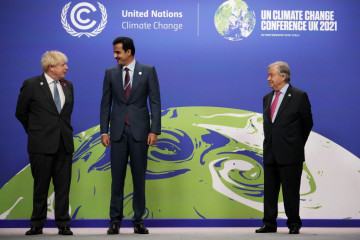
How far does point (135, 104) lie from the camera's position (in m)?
4.43

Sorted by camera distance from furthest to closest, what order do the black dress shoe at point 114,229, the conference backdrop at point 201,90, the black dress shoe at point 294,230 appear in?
the conference backdrop at point 201,90
the black dress shoe at point 294,230
the black dress shoe at point 114,229

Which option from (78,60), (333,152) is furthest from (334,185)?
(78,60)

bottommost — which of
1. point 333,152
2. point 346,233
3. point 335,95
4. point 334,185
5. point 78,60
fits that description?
point 346,233

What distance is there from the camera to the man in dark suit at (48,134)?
441cm

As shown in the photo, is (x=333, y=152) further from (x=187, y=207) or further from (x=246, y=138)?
(x=187, y=207)

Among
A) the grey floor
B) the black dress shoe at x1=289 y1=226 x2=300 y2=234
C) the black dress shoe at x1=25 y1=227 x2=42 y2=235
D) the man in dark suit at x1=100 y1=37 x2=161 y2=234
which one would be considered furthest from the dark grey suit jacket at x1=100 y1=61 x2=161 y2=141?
the black dress shoe at x1=289 y1=226 x2=300 y2=234

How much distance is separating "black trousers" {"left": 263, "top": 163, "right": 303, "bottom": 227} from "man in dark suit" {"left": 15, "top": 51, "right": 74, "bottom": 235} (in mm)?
1719

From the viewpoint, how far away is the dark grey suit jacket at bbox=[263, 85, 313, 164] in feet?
14.7

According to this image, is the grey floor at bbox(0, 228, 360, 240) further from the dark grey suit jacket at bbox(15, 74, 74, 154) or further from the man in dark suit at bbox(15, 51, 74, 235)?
the dark grey suit jacket at bbox(15, 74, 74, 154)

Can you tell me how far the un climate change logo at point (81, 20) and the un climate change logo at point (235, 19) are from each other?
1127mm

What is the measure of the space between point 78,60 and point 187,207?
1796mm

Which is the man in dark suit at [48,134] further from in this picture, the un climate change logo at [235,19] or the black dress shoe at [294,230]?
the black dress shoe at [294,230]

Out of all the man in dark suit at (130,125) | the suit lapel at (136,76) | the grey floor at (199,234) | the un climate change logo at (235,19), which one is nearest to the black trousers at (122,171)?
the man in dark suit at (130,125)

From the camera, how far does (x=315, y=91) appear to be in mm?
5211
